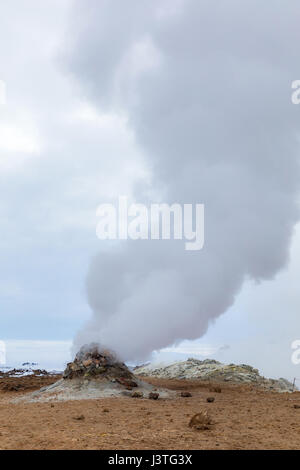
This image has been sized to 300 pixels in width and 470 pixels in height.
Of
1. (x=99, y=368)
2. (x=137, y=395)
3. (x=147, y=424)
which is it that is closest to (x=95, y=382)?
(x=99, y=368)

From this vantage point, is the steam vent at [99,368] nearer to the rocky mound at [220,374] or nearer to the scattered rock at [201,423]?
the rocky mound at [220,374]

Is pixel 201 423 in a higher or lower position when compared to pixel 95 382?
higher

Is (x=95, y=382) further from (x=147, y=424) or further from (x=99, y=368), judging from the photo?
(x=147, y=424)

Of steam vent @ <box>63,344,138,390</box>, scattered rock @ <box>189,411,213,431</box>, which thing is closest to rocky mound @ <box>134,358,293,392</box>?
steam vent @ <box>63,344,138,390</box>

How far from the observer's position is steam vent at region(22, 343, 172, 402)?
2286cm

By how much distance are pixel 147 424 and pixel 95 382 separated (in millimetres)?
11083

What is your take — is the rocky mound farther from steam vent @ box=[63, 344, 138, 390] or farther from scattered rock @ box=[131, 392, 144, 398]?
scattered rock @ box=[131, 392, 144, 398]

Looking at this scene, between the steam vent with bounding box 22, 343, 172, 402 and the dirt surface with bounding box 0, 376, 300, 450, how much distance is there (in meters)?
1.60

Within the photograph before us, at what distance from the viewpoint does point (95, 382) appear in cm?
2480

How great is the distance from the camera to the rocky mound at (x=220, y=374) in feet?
110

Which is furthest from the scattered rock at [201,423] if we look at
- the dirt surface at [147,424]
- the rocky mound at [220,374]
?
the rocky mound at [220,374]

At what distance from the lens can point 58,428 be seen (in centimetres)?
1371
